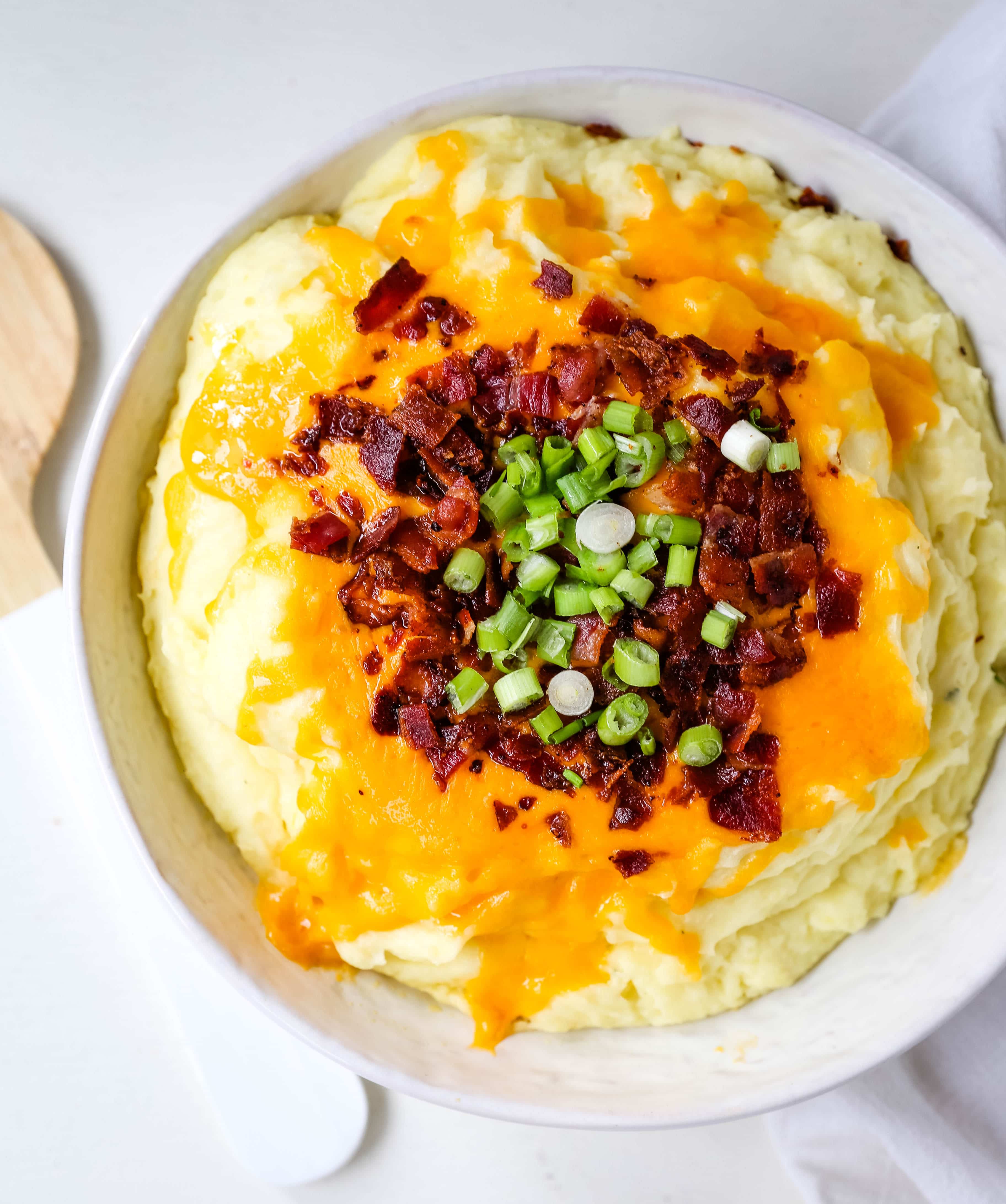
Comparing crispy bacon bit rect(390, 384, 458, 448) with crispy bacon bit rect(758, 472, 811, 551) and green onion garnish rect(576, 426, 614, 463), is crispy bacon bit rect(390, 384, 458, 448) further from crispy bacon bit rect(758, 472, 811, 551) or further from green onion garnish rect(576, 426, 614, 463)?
crispy bacon bit rect(758, 472, 811, 551)

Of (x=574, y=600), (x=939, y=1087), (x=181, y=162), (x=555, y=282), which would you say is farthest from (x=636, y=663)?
(x=181, y=162)

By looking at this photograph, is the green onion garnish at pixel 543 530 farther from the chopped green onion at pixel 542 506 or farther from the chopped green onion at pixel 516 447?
the chopped green onion at pixel 516 447

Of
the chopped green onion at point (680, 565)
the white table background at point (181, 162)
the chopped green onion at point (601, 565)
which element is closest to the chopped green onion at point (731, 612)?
the chopped green onion at point (680, 565)

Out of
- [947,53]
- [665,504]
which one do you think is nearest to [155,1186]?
[665,504]

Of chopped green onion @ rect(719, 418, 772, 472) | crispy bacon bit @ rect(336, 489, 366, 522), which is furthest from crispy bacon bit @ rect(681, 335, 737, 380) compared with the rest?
crispy bacon bit @ rect(336, 489, 366, 522)

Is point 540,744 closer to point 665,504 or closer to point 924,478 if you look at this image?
point 665,504

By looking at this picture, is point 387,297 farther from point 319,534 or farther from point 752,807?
point 752,807
